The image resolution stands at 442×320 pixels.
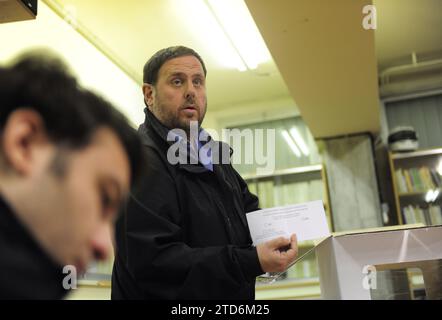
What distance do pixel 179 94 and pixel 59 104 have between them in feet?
2.60

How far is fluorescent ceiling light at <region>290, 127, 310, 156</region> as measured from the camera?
14.1ft

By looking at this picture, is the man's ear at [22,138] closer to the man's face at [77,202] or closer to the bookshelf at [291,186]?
the man's face at [77,202]

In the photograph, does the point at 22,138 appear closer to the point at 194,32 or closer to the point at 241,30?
the point at 241,30

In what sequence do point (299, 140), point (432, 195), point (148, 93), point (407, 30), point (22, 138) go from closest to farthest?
point (22, 138) → point (148, 93) → point (407, 30) → point (432, 195) → point (299, 140)

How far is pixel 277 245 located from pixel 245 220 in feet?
0.74

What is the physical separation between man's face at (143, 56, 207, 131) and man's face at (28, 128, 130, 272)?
0.76 meters

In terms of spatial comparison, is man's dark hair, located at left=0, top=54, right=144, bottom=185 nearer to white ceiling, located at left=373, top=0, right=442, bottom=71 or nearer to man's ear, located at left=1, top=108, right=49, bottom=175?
man's ear, located at left=1, top=108, right=49, bottom=175

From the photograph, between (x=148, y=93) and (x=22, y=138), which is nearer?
(x=22, y=138)

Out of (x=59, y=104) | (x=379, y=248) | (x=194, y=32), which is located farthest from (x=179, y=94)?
(x=194, y=32)

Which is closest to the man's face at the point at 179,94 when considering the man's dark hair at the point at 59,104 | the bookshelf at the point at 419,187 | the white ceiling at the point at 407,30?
the man's dark hair at the point at 59,104

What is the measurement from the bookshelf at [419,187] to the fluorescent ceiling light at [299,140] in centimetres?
78

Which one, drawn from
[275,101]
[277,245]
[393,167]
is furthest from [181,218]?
[275,101]

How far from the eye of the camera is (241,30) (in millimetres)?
3066
